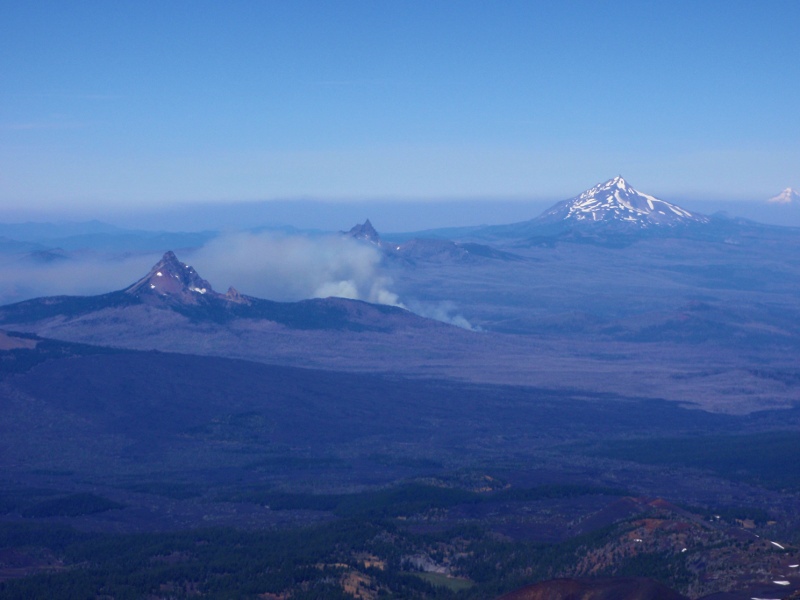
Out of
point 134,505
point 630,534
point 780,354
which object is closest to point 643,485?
point 630,534

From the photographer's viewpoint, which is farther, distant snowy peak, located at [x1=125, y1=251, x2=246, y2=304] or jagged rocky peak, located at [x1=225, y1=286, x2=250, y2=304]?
jagged rocky peak, located at [x1=225, y1=286, x2=250, y2=304]

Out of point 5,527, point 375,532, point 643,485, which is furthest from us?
point 643,485

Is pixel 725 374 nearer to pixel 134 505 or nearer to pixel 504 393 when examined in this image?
pixel 504 393

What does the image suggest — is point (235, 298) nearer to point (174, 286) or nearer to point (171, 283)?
point (174, 286)

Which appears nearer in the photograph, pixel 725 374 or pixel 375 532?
pixel 375 532

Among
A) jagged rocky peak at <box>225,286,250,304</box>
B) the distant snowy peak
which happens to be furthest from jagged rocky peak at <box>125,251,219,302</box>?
jagged rocky peak at <box>225,286,250,304</box>

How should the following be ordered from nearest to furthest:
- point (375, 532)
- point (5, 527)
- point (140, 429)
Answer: point (375, 532) → point (5, 527) → point (140, 429)

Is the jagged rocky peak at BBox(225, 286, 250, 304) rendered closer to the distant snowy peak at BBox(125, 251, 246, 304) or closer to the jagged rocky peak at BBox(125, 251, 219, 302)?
the distant snowy peak at BBox(125, 251, 246, 304)

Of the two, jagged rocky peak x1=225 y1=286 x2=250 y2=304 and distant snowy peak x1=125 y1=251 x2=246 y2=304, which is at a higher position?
distant snowy peak x1=125 y1=251 x2=246 y2=304

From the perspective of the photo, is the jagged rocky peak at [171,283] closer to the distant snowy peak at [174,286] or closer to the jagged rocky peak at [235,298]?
the distant snowy peak at [174,286]
